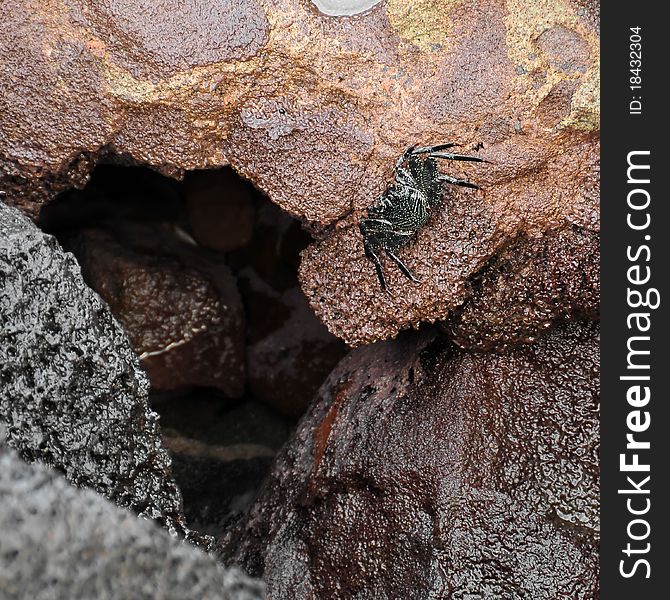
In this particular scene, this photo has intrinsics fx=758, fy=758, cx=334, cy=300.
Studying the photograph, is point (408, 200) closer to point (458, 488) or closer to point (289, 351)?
point (458, 488)

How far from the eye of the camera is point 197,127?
2502 mm

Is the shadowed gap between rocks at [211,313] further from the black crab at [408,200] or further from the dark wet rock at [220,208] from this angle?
the black crab at [408,200]

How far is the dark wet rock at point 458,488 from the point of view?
2.54 m

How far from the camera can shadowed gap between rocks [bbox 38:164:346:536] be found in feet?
11.6

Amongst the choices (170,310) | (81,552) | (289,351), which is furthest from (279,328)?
(81,552)

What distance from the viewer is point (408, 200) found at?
93.9 inches

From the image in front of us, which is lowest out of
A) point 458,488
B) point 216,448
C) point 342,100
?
point 458,488

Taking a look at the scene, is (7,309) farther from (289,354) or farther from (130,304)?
(289,354)

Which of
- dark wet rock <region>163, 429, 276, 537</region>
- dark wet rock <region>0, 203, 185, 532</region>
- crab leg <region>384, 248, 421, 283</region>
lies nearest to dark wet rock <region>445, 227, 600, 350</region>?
crab leg <region>384, 248, 421, 283</region>

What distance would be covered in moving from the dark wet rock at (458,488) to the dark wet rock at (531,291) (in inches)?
3.2

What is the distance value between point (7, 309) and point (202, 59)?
3.17 feet

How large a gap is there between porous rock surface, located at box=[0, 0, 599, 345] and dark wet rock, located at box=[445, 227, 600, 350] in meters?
0.07

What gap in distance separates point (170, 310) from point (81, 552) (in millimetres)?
2225

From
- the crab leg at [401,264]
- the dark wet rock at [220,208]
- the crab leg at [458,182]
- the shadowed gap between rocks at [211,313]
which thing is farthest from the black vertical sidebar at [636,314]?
the dark wet rock at [220,208]
